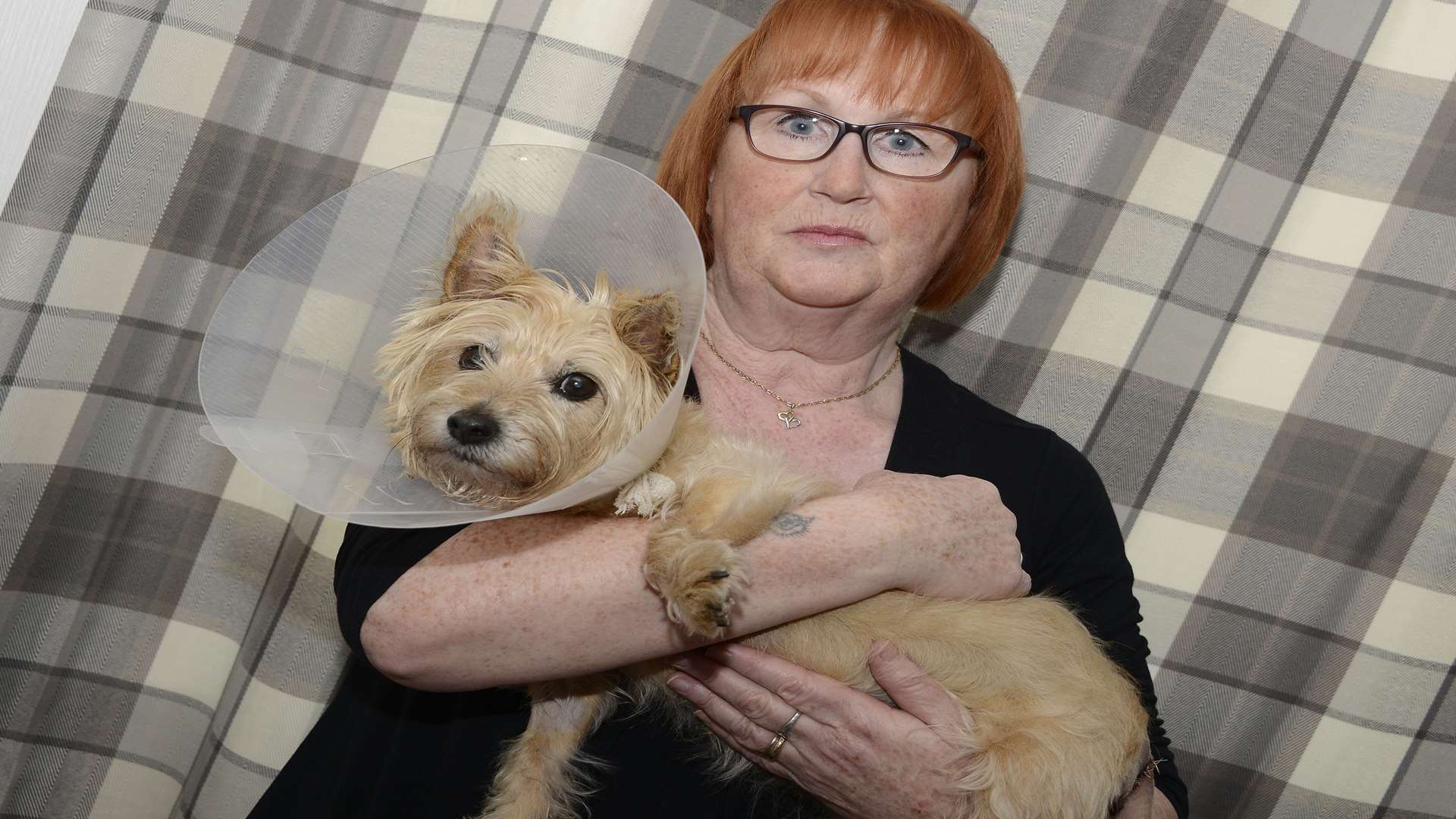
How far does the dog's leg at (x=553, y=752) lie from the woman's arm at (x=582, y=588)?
0.29 metres

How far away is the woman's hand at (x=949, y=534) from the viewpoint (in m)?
1.65

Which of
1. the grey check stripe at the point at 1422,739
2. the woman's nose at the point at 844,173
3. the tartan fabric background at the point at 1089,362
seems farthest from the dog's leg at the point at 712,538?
the grey check stripe at the point at 1422,739

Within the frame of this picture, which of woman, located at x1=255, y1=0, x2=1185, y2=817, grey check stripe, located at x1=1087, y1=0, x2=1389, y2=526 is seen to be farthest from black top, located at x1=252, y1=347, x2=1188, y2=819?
grey check stripe, located at x1=1087, y1=0, x2=1389, y2=526

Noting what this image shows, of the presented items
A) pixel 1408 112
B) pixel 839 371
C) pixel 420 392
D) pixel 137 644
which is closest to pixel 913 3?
pixel 839 371

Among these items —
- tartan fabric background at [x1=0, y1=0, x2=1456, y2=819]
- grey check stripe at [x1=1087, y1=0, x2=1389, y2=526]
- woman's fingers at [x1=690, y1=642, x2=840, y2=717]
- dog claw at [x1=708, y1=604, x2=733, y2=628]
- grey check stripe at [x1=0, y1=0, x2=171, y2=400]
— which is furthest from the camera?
grey check stripe at [x1=1087, y1=0, x2=1389, y2=526]

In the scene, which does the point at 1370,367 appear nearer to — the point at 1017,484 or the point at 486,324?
the point at 1017,484

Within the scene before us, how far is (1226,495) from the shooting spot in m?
2.74

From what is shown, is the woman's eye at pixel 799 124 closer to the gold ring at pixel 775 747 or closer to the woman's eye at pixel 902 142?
the woman's eye at pixel 902 142

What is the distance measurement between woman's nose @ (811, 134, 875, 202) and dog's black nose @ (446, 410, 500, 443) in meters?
0.78

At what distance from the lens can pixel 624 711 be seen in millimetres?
1945

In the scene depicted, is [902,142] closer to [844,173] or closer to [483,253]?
[844,173]

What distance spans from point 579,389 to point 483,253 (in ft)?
0.89

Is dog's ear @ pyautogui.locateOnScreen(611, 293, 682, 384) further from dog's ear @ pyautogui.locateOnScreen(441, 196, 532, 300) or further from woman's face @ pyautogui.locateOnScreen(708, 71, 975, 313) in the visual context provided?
woman's face @ pyautogui.locateOnScreen(708, 71, 975, 313)

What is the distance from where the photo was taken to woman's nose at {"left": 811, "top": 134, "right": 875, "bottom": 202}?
190 centimetres
